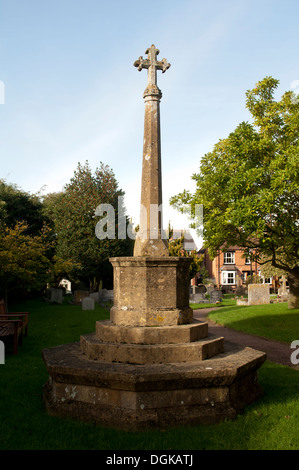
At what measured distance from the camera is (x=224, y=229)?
1576 centimetres

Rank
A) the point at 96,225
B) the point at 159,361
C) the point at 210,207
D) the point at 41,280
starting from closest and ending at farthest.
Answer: the point at 159,361
the point at 210,207
the point at 41,280
the point at 96,225

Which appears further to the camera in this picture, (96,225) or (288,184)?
(96,225)

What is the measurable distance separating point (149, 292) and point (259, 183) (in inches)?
427

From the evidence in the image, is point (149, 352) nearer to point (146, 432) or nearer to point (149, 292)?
point (149, 292)

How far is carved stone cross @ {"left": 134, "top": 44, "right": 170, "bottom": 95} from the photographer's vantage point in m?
6.56

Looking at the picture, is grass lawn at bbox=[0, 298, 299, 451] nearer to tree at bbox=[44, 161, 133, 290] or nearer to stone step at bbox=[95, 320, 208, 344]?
stone step at bbox=[95, 320, 208, 344]

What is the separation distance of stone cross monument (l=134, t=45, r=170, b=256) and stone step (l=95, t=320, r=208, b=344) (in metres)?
1.28

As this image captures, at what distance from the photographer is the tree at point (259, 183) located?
13.2 meters

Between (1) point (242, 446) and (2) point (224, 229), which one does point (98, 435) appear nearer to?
(1) point (242, 446)

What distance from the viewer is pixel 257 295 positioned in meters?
23.0

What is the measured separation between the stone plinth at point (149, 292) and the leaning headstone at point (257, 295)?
18188 mm

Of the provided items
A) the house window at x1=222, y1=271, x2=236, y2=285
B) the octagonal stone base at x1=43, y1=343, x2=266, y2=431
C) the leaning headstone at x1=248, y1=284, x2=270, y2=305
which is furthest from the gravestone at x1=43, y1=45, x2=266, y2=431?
the house window at x1=222, y1=271, x2=236, y2=285
